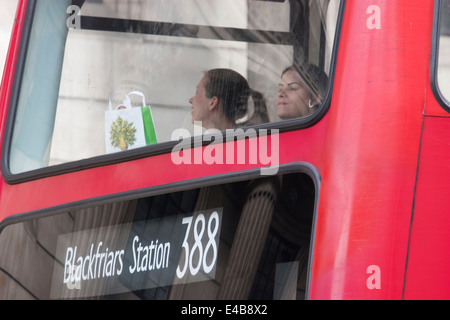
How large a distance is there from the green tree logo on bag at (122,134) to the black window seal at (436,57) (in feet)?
3.81

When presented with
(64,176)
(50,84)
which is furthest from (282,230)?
(50,84)

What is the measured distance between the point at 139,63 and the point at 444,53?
1.25m

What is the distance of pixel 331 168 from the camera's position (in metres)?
2.73

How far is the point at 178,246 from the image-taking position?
3031 millimetres

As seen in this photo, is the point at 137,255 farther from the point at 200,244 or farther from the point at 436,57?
the point at 436,57

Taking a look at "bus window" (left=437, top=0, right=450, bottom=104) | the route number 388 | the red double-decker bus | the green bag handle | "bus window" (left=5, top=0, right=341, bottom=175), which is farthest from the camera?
the green bag handle

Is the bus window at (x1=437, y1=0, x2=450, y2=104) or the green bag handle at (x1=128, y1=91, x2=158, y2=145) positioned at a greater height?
the bus window at (x1=437, y1=0, x2=450, y2=104)

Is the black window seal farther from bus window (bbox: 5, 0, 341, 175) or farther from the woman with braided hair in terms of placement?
the woman with braided hair

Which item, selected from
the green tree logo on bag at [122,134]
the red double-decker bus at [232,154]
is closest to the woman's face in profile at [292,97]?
the red double-decker bus at [232,154]

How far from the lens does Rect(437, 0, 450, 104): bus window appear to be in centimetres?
275

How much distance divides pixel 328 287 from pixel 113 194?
984mm

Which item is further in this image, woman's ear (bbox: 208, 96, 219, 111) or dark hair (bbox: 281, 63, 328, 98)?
woman's ear (bbox: 208, 96, 219, 111)

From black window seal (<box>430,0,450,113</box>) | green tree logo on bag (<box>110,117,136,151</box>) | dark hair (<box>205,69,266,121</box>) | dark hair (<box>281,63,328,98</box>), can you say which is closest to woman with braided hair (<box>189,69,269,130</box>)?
dark hair (<box>205,69,266,121</box>)
